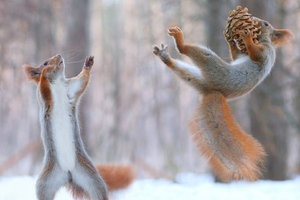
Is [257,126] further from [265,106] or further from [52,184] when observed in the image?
[52,184]

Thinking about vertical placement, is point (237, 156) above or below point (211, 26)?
below

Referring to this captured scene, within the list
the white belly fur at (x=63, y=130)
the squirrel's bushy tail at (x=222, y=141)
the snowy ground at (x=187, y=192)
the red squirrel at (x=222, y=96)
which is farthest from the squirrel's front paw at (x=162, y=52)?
the snowy ground at (x=187, y=192)

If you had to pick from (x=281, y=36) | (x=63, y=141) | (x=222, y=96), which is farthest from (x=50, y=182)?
(x=281, y=36)

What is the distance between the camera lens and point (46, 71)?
4.13 m

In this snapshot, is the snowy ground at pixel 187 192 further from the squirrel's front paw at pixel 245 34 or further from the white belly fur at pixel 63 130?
the squirrel's front paw at pixel 245 34

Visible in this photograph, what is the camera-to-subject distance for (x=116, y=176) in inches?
180

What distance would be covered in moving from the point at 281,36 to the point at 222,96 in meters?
0.86

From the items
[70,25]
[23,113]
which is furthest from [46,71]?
[23,113]

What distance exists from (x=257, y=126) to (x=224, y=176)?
4.48 m

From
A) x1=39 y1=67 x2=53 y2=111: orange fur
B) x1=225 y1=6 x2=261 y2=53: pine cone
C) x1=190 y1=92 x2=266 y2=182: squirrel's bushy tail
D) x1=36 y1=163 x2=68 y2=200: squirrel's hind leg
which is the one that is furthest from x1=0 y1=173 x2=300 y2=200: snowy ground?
x1=225 y1=6 x2=261 y2=53: pine cone

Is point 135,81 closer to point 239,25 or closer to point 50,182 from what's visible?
point 239,25

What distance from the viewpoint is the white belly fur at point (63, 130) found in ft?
12.8

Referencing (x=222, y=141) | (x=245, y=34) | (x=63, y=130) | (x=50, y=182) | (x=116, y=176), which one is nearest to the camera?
(x=50, y=182)

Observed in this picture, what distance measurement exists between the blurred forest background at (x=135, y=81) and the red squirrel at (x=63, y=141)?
0.21 metres
